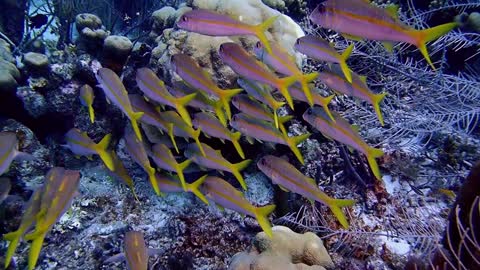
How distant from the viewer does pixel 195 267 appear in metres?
3.74

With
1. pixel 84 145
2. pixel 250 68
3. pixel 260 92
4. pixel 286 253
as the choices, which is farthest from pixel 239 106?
pixel 84 145

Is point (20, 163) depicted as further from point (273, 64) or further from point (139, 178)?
point (273, 64)

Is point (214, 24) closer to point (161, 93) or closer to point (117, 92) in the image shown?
point (161, 93)

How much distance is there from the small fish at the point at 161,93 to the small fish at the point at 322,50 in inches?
40.6

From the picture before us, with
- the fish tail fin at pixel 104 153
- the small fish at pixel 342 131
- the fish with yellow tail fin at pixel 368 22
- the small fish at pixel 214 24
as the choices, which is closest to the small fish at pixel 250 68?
the small fish at pixel 214 24

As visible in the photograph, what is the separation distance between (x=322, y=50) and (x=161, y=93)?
144 cm

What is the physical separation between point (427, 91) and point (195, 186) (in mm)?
3779

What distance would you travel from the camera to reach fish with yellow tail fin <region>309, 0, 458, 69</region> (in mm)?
2359

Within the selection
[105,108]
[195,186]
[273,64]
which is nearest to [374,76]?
[273,64]

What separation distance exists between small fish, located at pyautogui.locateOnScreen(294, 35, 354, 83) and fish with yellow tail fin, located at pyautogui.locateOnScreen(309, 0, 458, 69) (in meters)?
0.29

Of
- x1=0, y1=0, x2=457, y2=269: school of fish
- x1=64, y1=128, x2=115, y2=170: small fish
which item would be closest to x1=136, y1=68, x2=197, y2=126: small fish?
x1=0, y1=0, x2=457, y2=269: school of fish

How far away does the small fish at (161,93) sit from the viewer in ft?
9.93

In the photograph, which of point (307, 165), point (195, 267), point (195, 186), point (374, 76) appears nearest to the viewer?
point (195, 186)

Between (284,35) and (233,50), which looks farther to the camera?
(284,35)
